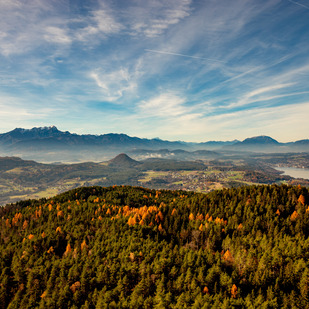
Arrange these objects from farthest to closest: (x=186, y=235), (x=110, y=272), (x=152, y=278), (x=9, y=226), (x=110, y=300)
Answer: (x=9, y=226) → (x=186, y=235) → (x=110, y=272) → (x=152, y=278) → (x=110, y=300)

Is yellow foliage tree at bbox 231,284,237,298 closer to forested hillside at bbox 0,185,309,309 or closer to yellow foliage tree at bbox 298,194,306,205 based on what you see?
forested hillside at bbox 0,185,309,309

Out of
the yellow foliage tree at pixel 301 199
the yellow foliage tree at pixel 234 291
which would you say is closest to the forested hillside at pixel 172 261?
the yellow foliage tree at pixel 301 199

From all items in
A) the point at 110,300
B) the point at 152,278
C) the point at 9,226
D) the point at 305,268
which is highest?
the point at 305,268

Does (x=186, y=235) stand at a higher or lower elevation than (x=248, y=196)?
lower

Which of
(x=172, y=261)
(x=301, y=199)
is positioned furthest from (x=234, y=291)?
(x=301, y=199)

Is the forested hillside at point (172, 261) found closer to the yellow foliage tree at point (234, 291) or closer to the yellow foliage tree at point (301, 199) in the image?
the yellow foliage tree at point (301, 199)

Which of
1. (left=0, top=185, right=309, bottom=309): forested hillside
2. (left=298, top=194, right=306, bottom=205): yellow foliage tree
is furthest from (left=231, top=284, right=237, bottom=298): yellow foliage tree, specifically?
(left=298, top=194, right=306, bottom=205): yellow foliage tree

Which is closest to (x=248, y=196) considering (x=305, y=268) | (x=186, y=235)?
(x=186, y=235)

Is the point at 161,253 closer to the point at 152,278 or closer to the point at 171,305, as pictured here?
the point at 152,278

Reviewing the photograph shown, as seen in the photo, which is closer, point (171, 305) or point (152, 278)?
point (171, 305)
